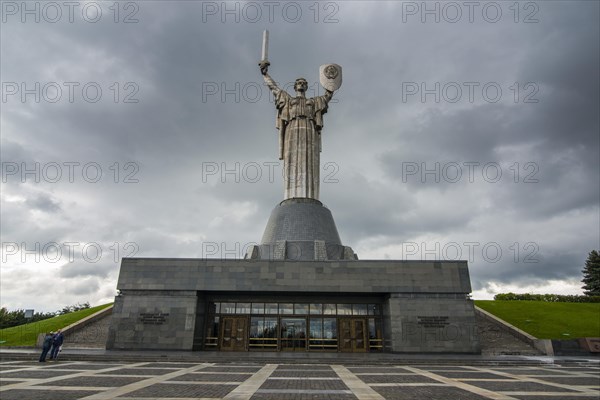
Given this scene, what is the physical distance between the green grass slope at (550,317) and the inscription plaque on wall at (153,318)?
25.8 metres

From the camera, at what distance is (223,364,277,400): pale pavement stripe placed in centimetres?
888

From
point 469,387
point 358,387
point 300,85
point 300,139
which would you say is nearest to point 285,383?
point 358,387

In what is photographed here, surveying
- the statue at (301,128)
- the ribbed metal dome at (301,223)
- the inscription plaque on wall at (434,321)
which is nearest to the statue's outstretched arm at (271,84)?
the statue at (301,128)

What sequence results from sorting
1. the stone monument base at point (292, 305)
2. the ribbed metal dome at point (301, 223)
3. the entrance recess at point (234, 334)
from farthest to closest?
the ribbed metal dome at point (301, 223) < the entrance recess at point (234, 334) < the stone monument base at point (292, 305)

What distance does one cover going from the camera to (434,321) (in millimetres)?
22469

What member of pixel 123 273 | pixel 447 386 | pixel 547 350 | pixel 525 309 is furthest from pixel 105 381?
pixel 525 309

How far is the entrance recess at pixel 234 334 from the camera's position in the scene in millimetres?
22906

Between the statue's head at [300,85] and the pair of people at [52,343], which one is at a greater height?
the statue's head at [300,85]

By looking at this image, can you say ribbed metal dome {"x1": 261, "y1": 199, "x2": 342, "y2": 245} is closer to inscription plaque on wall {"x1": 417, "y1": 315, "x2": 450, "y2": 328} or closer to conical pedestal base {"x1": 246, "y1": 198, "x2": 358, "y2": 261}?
conical pedestal base {"x1": 246, "y1": 198, "x2": 358, "y2": 261}

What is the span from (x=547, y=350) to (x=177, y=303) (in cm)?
2225

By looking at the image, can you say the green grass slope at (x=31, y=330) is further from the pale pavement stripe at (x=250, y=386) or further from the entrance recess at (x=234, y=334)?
the pale pavement stripe at (x=250, y=386)

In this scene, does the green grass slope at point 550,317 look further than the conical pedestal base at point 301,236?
Yes

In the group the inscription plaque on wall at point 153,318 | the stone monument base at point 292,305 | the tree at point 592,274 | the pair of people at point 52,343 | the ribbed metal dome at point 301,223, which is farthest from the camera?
the tree at point 592,274

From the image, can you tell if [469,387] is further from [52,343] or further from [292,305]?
[52,343]
